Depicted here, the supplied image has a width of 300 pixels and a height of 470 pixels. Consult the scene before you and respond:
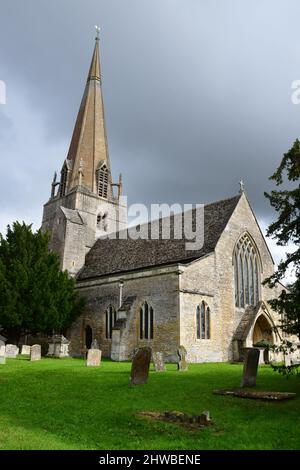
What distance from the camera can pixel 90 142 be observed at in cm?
4081

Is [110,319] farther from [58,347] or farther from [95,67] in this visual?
[95,67]

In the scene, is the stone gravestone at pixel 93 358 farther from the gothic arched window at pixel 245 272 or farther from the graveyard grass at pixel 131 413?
the gothic arched window at pixel 245 272

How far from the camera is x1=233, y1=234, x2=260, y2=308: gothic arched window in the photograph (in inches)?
1102

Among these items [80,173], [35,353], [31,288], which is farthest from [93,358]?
[80,173]

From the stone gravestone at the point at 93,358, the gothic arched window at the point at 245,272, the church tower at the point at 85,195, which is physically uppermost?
the church tower at the point at 85,195

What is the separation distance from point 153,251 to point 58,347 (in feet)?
29.4

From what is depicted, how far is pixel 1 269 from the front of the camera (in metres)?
27.9

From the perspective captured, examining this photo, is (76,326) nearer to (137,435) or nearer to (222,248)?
(222,248)

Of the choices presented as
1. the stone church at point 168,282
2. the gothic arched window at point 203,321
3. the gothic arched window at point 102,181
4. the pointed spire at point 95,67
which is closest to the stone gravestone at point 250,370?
the stone church at point 168,282

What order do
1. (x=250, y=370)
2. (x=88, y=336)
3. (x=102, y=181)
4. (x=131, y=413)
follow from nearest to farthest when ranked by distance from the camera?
(x=131, y=413) → (x=250, y=370) → (x=88, y=336) → (x=102, y=181)

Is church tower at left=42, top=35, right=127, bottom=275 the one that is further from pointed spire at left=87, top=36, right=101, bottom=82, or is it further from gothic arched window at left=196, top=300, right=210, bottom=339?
gothic arched window at left=196, top=300, right=210, bottom=339

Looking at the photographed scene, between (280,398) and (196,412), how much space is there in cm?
234

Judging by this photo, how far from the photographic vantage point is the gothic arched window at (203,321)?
24422 mm
